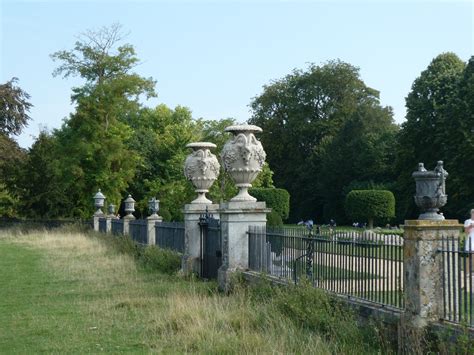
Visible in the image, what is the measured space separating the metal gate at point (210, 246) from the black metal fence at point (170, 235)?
7.01 feet

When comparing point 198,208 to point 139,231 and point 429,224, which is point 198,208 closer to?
point 139,231

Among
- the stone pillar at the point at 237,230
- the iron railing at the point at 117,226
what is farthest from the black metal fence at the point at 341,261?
the iron railing at the point at 117,226

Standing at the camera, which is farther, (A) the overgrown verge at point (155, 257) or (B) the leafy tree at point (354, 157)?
(B) the leafy tree at point (354, 157)

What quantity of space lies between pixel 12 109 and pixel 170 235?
109 feet

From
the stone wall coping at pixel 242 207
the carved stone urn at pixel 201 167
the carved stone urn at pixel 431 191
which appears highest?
the carved stone urn at pixel 201 167

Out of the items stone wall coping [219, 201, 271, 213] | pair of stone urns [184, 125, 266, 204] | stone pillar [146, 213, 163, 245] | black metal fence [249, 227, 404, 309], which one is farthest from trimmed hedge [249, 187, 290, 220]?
black metal fence [249, 227, 404, 309]

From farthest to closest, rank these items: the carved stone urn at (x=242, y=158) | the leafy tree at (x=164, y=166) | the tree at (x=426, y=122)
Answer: the leafy tree at (x=164, y=166), the tree at (x=426, y=122), the carved stone urn at (x=242, y=158)

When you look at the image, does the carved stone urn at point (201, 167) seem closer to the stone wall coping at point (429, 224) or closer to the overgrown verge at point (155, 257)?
the overgrown verge at point (155, 257)

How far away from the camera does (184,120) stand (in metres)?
64.9

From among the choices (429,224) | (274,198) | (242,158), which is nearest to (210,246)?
(242,158)

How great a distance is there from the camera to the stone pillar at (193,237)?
16.5 metres

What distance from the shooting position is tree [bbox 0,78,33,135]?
49125mm

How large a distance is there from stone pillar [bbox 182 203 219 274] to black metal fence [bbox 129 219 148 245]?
6.48 metres

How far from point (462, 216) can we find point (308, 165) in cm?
2277
